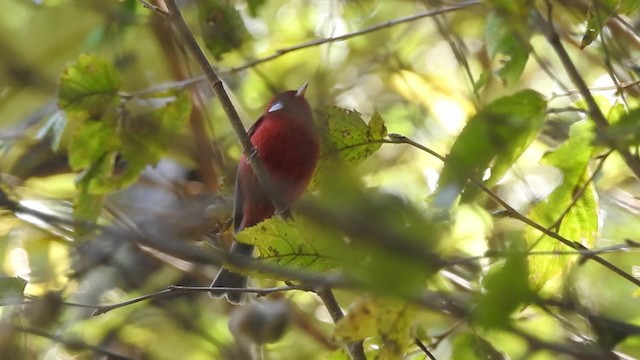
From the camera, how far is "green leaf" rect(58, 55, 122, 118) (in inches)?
54.2

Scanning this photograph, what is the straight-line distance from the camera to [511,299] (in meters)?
0.55

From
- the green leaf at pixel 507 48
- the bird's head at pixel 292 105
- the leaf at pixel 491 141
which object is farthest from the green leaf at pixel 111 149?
the leaf at pixel 491 141

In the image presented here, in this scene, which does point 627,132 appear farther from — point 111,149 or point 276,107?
point 276,107

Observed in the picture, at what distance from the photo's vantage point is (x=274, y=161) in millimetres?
1937

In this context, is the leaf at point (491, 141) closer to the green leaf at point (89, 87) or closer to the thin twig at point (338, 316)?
the thin twig at point (338, 316)

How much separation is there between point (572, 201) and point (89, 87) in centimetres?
77

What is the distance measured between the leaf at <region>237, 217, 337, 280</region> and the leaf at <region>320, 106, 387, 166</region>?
0.52ft

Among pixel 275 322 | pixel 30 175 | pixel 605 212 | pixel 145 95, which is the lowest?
pixel 30 175

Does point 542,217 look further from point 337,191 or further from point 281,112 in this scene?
point 281,112

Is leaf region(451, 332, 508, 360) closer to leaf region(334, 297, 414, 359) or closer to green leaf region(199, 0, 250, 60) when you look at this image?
leaf region(334, 297, 414, 359)

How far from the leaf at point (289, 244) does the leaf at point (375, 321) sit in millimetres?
105

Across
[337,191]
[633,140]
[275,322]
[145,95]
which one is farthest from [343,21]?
[337,191]

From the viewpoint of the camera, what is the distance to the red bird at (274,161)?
5.92 ft

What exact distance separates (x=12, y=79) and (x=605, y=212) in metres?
1.30
